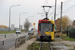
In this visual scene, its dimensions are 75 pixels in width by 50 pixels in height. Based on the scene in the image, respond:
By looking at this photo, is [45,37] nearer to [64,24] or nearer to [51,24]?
[51,24]

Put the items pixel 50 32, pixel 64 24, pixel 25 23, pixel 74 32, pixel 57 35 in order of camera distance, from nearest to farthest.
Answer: pixel 50 32 → pixel 74 32 → pixel 57 35 → pixel 64 24 → pixel 25 23

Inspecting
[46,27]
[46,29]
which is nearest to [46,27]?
[46,27]

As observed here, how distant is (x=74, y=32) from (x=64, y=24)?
165ft

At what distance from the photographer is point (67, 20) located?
252ft

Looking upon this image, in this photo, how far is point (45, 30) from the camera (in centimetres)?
2044

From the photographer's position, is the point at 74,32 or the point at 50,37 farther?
the point at 74,32

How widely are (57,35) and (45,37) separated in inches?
467

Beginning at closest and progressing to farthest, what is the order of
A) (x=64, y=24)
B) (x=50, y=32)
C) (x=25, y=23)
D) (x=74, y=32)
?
(x=50, y=32)
(x=74, y=32)
(x=64, y=24)
(x=25, y=23)

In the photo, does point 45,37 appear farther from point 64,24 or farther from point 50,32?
point 64,24

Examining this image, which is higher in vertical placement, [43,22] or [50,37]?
[43,22]

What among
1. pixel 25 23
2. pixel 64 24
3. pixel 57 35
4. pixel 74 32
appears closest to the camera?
pixel 74 32

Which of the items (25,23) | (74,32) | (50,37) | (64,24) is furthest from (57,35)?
(25,23)

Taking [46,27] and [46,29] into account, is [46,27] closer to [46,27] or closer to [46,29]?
[46,27]

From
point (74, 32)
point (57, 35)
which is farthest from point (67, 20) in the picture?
point (74, 32)
